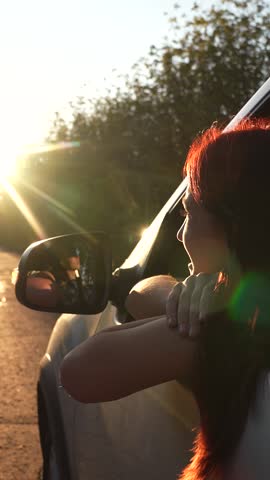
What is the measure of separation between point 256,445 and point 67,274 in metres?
1.41

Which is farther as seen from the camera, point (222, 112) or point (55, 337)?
point (222, 112)

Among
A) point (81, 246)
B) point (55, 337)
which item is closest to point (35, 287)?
point (81, 246)

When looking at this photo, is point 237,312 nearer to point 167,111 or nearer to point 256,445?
point 256,445

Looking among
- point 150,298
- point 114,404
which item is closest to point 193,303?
point 150,298

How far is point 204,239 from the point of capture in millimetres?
1542

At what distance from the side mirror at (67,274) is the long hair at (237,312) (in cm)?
103

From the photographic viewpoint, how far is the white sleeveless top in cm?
135

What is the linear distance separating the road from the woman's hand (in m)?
3.26

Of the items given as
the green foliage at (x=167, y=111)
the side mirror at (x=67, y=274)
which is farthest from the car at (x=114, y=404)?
the green foliage at (x=167, y=111)

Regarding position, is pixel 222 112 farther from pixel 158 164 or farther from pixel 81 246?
pixel 81 246

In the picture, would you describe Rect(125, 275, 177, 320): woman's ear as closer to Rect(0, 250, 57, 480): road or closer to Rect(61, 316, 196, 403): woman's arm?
Rect(61, 316, 196, 403): woman's arm

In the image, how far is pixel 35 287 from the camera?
8.60ft

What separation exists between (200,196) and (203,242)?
0.09 meters

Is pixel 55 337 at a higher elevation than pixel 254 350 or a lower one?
lower
